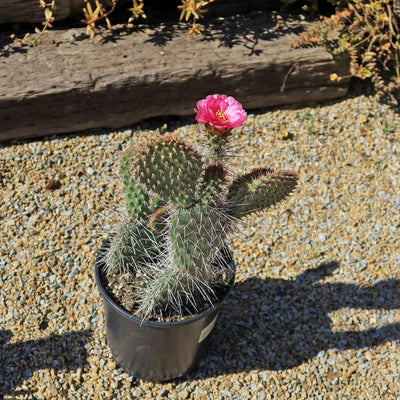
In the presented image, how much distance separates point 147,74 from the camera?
3.65 meters

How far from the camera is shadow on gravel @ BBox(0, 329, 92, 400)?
104 inches

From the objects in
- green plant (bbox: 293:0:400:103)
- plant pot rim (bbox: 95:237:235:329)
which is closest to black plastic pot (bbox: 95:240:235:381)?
plant pot rim (bbox: 95:237:235:329)

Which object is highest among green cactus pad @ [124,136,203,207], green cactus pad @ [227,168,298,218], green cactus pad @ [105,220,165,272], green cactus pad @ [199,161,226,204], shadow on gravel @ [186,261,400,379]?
green cactus pad @ [124,136,203,207]

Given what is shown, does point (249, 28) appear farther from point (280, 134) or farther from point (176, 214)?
point (176, 214)

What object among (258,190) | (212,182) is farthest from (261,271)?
(212,182)

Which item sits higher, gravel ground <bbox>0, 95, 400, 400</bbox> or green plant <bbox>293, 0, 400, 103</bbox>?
green plant <bbox>293, 0, 400, 103</bbox>

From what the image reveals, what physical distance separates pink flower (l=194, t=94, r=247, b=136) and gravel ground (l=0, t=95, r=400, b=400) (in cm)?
98

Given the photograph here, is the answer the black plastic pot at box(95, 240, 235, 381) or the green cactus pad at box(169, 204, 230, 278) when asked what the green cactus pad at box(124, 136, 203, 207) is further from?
the black plastic pot at box(95, 240, 235, 381)

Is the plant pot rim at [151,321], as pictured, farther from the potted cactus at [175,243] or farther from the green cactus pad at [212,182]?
the green cactus pad at [212,182]

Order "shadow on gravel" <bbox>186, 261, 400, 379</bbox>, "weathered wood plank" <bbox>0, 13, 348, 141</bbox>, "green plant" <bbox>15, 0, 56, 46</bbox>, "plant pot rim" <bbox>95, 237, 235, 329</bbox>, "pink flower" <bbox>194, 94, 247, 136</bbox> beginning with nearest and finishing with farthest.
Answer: "pink flower" <bbox>194, 94, 247, 136</bbox> → "plant pot rim" <bbox>95, 237, 235, 329</bbox> → "shadow on gravel" <bbox>186, 261, 400, 379</bbox> → "weathered wood plank" <bbox>0, 13, 348, 141</bbox> → "green plant" <bbox>15, 0, 56, 46</bbox>

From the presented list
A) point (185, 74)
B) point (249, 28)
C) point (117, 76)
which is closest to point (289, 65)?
point (249, 28)

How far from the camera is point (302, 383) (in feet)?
9.04

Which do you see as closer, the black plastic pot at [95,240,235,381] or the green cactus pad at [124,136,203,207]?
the green cactus pad at [124,136,203,207]

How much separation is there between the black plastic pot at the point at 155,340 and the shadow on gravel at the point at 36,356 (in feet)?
0.68
